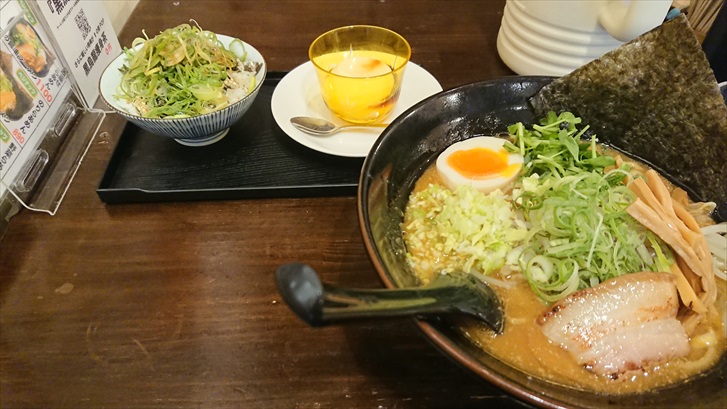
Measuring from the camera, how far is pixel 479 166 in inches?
48.2

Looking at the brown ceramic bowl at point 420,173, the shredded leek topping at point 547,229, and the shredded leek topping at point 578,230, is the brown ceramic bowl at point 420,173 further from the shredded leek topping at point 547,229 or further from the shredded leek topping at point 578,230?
the shredded leek topping at point 578,230

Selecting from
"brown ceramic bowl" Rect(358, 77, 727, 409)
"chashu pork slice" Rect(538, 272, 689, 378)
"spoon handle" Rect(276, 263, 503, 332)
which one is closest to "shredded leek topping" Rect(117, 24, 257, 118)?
"brown ceramic bowl" Rect(358, 77, 727, 409)

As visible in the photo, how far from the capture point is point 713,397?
2.60 feet

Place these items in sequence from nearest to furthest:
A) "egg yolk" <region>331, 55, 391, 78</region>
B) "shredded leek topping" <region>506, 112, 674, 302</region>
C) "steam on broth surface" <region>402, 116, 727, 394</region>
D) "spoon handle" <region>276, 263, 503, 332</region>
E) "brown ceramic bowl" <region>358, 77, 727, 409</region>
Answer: "spoon handle" <region>276, 263, 503, 332</region> → "brown ceramic bowl" <region>358, 77, 727, 409</region> → "steam on broth surface" <region>402, 116, 727, 394</region> → "shredded leek topping" <region>506, 112, 674, 302</region> → "egg yolk" <region>331, 55, 391, 78</region>

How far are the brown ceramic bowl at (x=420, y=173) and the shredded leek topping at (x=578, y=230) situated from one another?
197 mm

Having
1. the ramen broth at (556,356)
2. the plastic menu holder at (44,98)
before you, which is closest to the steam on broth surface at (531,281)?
the ramen broth at (556,356)

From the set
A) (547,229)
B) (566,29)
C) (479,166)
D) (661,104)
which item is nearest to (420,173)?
(479,166)

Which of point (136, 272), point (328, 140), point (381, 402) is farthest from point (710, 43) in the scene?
point (136, 272)

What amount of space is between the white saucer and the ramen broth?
620 millimetres

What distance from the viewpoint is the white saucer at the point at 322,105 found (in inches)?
54.4

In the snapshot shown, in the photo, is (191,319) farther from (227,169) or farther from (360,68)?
(360,68)

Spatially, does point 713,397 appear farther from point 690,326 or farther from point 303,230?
point 303,230

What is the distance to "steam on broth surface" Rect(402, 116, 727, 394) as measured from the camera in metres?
0.86

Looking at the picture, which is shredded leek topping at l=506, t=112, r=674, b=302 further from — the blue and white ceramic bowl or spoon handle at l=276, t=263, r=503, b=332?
the blue and white ceramic bowl
